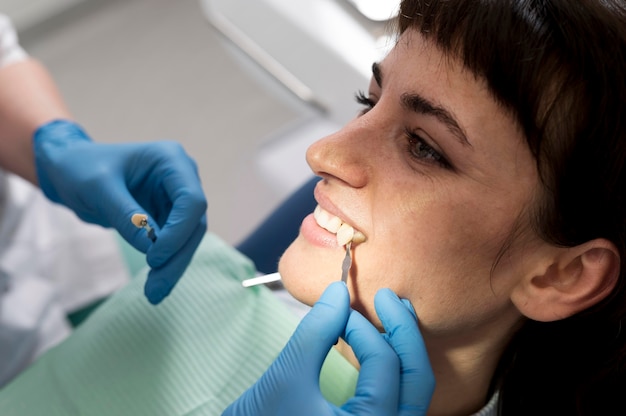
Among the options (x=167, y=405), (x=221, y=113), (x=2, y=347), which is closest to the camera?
(x=167, y=405)

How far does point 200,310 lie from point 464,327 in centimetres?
47

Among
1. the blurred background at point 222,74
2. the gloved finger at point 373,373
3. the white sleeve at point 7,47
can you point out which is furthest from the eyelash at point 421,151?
the white sleeve at point 7,47

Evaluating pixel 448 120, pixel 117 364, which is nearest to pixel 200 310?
pixel 117 364

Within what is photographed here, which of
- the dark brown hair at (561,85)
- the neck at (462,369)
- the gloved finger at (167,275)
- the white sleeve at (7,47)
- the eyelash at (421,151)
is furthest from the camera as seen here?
the white sleeve at (7,47)

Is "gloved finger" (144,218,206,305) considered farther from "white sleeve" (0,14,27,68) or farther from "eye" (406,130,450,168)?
"white sleeve" (0,14,27,68)

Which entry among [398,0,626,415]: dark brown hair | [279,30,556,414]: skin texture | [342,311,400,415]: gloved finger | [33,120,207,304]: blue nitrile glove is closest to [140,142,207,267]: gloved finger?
[33,120,207,304]: blue nitrile glove

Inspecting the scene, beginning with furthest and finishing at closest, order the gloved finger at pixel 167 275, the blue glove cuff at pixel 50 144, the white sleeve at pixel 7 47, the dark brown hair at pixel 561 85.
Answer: the white sleeve at pixel 7 47
the blue glove cuff at pixel 50 144
the gloved finger at pixel 167 275
the dark brown hair at pixel 561 85

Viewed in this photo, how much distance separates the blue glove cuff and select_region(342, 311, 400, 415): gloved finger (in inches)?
28.6

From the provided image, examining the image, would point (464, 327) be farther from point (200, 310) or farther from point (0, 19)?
point (0, 19)

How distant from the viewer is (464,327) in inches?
41.8

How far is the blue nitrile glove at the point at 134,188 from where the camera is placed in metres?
1.22

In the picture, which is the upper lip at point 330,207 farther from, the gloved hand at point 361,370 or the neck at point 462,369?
the neck at point 462,369

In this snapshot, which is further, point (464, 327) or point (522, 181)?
point (464, 327)

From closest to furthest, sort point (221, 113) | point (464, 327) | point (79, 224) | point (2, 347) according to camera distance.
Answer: point (464, 327), point (2, 347), point (79, 224), point (221, 113)
